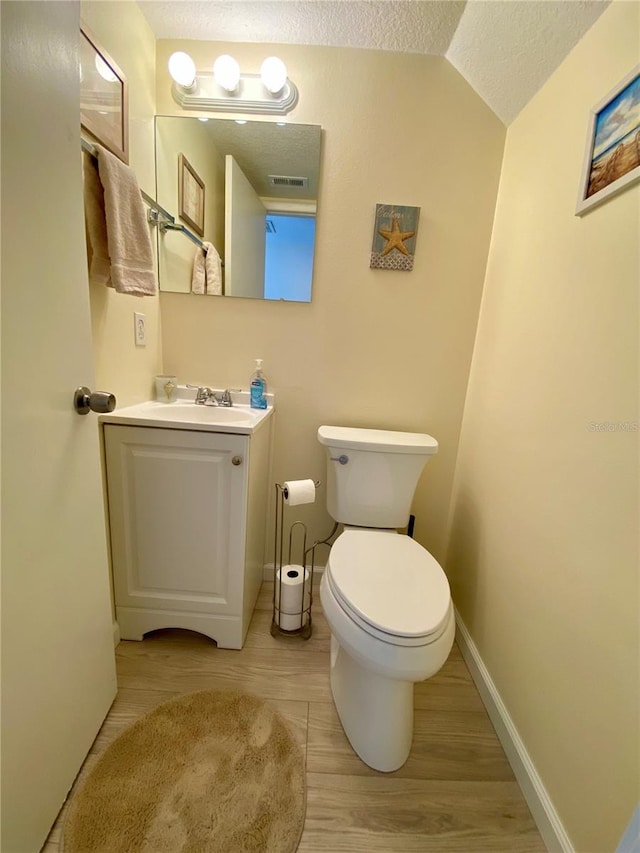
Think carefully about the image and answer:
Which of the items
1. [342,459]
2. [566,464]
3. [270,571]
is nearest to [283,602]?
[270,571]

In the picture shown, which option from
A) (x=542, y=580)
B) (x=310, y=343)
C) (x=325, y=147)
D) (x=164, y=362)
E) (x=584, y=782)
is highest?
(x=325, y=147)

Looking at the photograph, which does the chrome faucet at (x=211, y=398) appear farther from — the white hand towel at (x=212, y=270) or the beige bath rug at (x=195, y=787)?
the beige bath rug at (x=195, y=787)

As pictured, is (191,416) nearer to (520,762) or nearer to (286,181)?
(286,181)

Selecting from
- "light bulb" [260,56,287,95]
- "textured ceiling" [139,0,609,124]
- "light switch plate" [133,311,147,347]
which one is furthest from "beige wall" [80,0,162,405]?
"light bulb" [260,56,287,95]

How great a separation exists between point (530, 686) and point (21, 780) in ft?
3.97

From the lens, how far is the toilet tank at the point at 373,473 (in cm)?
130

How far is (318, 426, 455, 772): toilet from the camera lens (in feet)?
2.70

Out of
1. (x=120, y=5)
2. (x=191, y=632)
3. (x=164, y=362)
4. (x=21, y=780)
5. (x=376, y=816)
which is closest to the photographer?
(x=21, y=780)

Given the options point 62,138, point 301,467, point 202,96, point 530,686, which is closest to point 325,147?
point 202,96

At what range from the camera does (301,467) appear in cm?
157

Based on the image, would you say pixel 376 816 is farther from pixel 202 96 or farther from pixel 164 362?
pixel 202 96

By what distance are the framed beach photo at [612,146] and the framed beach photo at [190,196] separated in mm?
1281

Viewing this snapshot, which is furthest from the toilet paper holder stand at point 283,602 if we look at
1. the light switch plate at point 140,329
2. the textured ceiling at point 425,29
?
the textured ceiling at point 425,29

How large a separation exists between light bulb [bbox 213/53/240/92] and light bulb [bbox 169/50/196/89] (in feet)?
0.27
